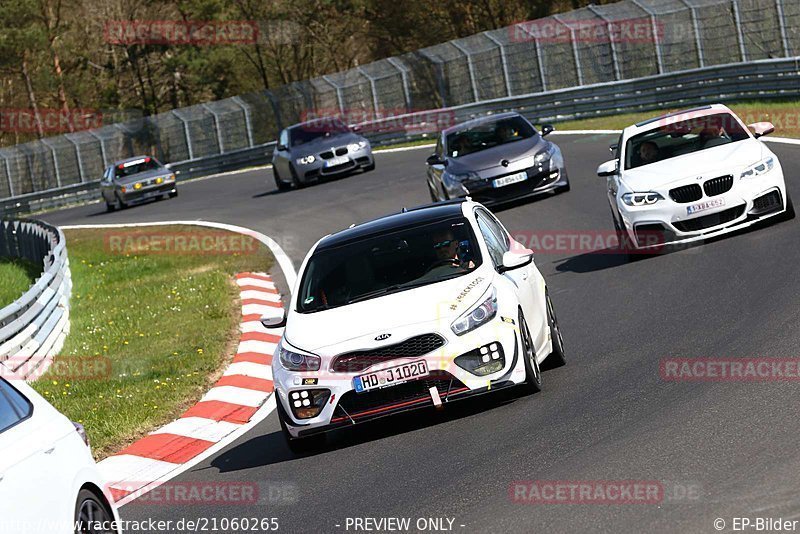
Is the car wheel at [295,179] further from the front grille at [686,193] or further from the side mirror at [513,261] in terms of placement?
the side mirror at [513,261]

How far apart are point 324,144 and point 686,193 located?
62.4ft

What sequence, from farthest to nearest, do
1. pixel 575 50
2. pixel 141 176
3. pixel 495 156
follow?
1. pixel 141 176
2. pixel 575 50
3. pixel 495 156

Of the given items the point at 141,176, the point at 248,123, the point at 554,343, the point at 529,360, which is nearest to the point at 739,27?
the point at 141,176

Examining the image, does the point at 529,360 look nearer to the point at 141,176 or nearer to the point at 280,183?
the point at 280,183

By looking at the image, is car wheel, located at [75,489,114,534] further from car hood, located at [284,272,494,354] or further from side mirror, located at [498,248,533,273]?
side mirror, located at [498,248,533,273]

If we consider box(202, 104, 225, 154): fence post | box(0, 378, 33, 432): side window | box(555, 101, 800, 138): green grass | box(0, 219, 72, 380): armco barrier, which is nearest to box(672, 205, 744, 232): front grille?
box(0, 219, 72, 380): armco barrier

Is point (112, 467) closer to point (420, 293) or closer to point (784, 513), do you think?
point (420, 293)

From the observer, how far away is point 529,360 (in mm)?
9594

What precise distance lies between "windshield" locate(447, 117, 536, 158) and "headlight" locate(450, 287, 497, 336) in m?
13.2

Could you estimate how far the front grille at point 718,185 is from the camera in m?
15.0

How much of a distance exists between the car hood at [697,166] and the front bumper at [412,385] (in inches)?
255

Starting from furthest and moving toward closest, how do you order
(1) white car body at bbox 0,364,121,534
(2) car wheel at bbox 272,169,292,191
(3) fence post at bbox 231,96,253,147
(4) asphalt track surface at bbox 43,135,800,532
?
(3) fence post at bbox 231,96,253,147, (2) car wheel at bbox 272,169,292,191, (4) asphalt track surface at bbox 43,135,800,532, (1) white car body at bbox 0,364,121,534

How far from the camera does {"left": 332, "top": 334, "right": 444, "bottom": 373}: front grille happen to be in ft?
30.1

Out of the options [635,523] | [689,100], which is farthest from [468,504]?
[689,100]
